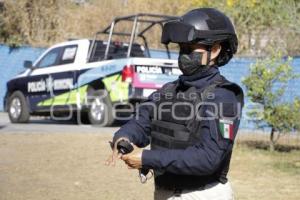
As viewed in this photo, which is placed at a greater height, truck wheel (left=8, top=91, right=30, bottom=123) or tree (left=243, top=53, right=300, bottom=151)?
tree (left=243, top=53, right=300, bottom=151)

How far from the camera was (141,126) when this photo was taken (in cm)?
316

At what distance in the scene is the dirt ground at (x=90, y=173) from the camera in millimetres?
7145

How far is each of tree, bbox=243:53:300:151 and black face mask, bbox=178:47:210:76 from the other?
7.20 m

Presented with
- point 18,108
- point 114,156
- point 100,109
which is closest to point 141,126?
point 114,156

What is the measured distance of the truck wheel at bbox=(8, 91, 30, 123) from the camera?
15.6 metres

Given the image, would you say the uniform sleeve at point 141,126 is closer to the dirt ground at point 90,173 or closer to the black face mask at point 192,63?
the black face mask at point 192,63

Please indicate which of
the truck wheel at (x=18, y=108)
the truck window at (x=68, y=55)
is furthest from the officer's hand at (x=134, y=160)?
the truck wheel at (x=18, y=108)

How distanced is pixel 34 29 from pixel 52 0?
1.37 meters

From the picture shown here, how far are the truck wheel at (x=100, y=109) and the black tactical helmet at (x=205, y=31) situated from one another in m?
10.7

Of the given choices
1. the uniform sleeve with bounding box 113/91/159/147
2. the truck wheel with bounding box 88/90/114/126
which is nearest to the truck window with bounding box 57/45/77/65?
the truck wheel with bounding box 88/90/114/126

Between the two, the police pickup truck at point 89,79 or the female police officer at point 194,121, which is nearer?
the female police officer at point 194,121

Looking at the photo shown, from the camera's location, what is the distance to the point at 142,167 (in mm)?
2809

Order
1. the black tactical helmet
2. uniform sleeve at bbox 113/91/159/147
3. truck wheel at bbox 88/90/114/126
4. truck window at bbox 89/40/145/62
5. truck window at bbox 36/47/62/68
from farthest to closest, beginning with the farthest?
truck window at bbox 36/47/62/68, truck window at bbox 89/40/145/62, truck wheel at bbox 88/90/114/126, uniform sleeve at bbox 113/91/159/147, the black tactical helmet

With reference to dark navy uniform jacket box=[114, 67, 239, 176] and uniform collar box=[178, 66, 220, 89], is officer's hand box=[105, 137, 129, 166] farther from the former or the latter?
uniform collar box=[178, 66, 220, 89]
